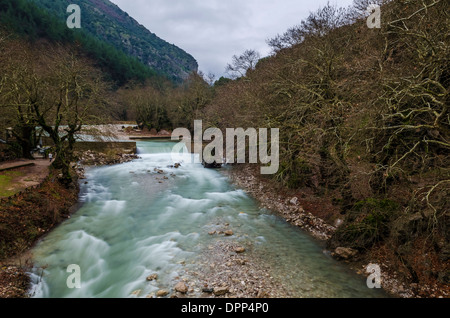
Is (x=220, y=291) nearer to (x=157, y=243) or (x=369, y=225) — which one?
(x=157, y=243)

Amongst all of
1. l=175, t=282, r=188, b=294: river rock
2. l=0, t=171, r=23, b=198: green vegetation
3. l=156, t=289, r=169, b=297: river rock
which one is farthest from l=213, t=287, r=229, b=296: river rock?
l=0, t=171, r=23, b=198: green vegetation

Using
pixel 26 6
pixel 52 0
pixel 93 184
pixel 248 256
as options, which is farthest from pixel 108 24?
pixel 248 256

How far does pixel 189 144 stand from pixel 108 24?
528ft

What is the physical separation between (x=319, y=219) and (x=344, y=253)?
310cm

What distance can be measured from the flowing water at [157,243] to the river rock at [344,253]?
299 millimetres

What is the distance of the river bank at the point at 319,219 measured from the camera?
6797 mm

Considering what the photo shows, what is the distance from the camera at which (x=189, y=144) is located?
34406 mm

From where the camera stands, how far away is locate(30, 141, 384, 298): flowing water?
7250 mm

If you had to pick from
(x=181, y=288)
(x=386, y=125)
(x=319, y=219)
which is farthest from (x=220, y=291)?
(x=386, y=125)

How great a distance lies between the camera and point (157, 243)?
9.71 metres

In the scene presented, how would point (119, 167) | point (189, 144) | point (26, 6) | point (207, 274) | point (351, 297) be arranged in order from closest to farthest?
1. point (351, 297)
2. point (207, 274)
3. point (119, 167)
4. point (189, 144)
5. point (26, 6)

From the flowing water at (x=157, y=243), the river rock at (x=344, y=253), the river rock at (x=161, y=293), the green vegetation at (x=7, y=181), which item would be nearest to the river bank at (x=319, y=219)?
the river rock at (x=344, y=253)

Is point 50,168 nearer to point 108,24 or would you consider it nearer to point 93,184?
point 93,184

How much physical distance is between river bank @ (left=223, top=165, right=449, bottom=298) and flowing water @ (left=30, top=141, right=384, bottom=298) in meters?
0.49
